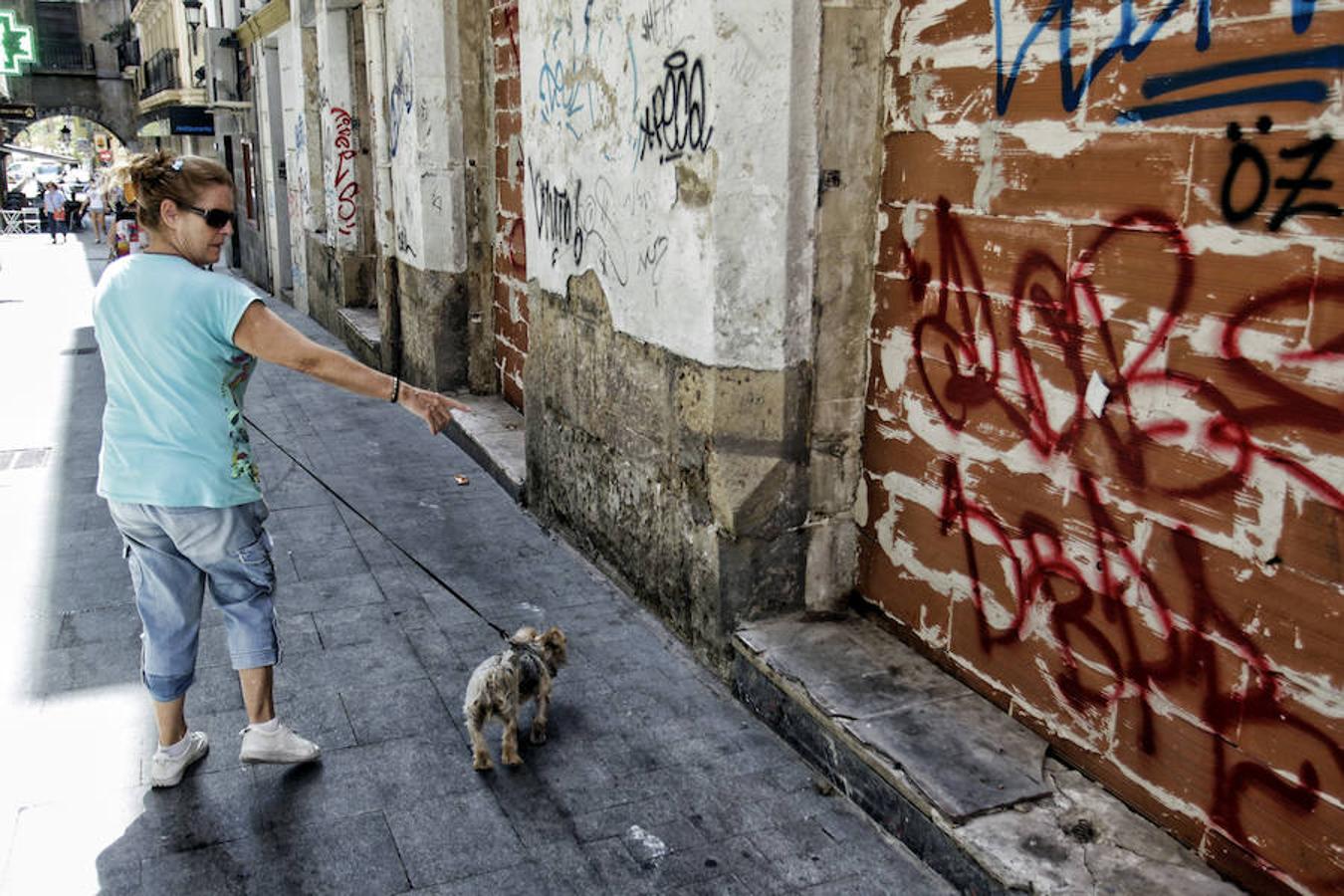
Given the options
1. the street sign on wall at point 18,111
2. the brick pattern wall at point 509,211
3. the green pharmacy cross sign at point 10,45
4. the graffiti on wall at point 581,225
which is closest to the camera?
the graffiti on wall at point 581,225

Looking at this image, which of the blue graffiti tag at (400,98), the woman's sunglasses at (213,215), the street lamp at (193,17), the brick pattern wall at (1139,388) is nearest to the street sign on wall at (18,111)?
the street lamp at (193,17)

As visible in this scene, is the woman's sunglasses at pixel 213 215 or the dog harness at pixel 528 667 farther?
the dog harness at pixel 528 667

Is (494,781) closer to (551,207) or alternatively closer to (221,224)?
(221,224)

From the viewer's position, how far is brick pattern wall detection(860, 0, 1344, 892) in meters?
2.61

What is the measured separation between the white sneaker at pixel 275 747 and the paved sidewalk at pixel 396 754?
61mm

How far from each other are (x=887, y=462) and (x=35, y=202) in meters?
39.0

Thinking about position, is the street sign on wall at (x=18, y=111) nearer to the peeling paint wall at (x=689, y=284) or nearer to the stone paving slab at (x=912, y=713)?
the peeling paint wall at (x=689, y=284)

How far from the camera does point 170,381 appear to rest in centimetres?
329

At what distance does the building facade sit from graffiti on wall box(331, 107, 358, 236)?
6918 mm

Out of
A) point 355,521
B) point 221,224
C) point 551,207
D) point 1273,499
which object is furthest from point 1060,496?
point 355,521

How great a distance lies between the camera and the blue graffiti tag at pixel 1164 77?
2.52m

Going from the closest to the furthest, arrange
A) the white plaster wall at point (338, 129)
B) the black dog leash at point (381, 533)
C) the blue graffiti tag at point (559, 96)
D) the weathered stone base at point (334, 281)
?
the black dog leash at point (381, 533)
the blue graffiti tag at point (559, 96)
the white plaster wall at point (338, 129)
the weathered stone base at point (334, 281)

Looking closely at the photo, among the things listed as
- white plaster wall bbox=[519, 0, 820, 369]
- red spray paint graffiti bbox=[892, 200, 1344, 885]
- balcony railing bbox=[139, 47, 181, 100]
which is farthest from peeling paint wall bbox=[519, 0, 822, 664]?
balcony railing bbox=[139, 47, 181, 100]

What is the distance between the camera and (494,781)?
3701mm
